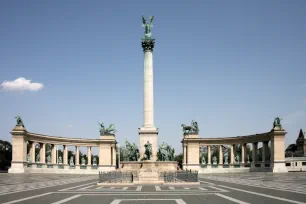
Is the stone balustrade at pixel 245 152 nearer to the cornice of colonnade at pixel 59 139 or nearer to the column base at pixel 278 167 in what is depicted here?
the column base at pixel 278 167

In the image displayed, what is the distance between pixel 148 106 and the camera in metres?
62.6

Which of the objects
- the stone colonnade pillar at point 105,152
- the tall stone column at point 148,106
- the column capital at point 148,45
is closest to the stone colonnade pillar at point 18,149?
the stone colonnade pillar at point 105,152

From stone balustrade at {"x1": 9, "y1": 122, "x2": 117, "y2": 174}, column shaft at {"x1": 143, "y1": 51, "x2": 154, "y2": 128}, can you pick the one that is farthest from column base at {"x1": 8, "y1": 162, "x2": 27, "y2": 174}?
column shaft at {"x1": 143, "y1": 51, "x2": 154, "y2": 128}

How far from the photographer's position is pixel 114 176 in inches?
1501

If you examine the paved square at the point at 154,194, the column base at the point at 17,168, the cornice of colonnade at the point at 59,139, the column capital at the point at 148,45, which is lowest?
the column base at the point at 17,168

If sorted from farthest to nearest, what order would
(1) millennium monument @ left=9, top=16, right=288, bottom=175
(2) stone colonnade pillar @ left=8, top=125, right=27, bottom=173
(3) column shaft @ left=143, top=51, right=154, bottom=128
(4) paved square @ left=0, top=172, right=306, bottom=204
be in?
(2) stone colonnade pillar @ left=8, top=125, right=27, bottom=173
(3) column shaft @ left=143, top=51, right=154, bottom=128
(1) millennium monument @ left=9, top=16, right=288, bottom=175
(4) paved square @ left=0, top=172, right=306, bottom=204

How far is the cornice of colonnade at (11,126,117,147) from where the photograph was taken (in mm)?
76375

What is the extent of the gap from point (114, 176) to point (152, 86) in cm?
2817

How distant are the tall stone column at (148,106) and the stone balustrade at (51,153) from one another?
30.4 metres

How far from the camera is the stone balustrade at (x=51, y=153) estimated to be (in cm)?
7531

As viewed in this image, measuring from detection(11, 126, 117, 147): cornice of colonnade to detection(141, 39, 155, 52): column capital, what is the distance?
33.5 metres

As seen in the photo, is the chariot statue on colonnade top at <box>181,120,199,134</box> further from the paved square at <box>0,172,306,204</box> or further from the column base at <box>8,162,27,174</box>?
the paved square at <box>0,172,306,204</box>

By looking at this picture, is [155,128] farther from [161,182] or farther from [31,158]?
[31,158]

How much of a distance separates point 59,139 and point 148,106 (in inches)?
1390
